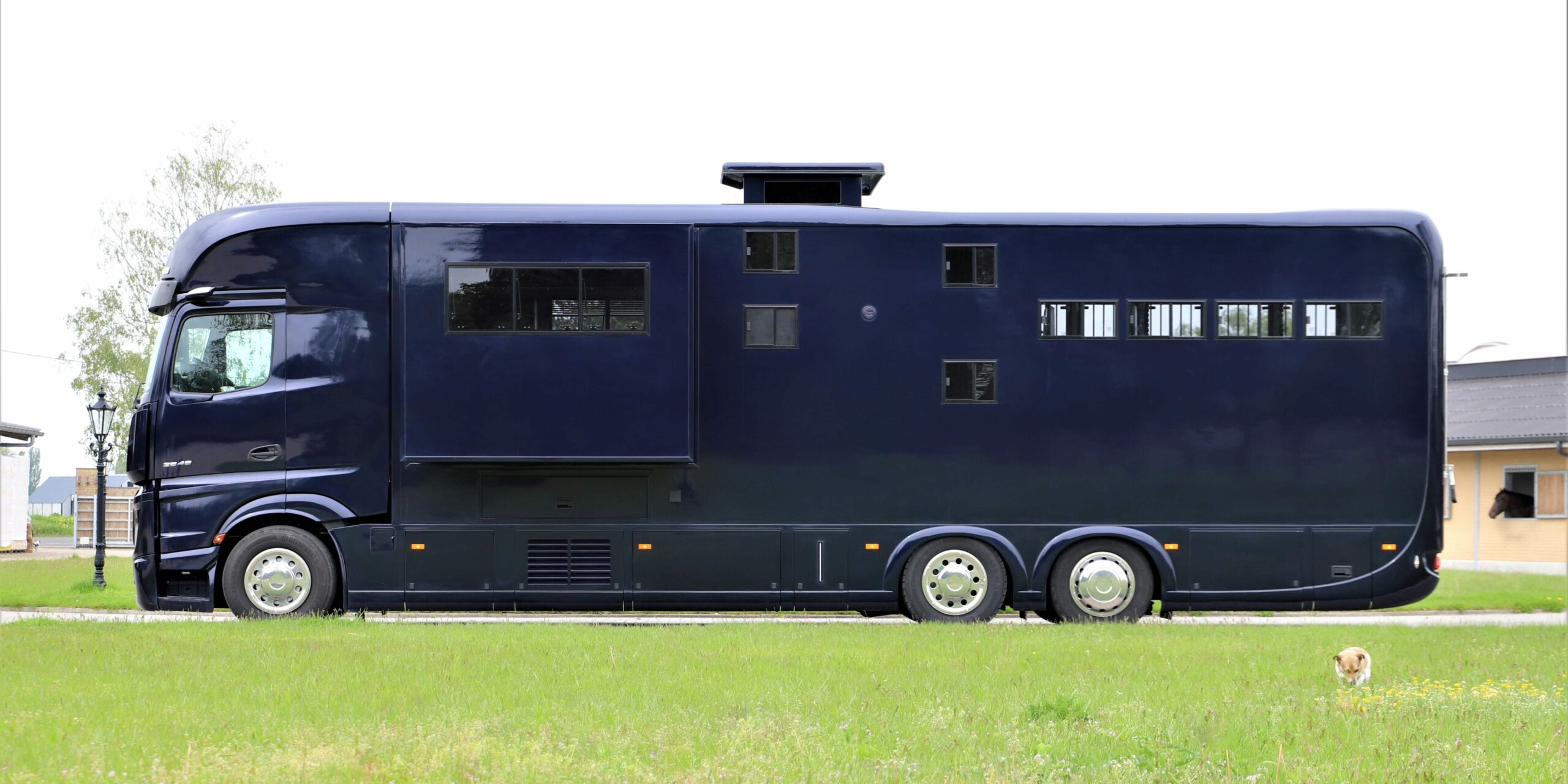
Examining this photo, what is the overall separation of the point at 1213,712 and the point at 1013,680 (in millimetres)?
1719

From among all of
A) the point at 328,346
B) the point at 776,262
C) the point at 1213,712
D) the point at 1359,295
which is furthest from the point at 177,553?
the point at 1359,295

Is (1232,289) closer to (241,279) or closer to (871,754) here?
(871,754)

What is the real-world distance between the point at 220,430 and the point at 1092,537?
342 inches

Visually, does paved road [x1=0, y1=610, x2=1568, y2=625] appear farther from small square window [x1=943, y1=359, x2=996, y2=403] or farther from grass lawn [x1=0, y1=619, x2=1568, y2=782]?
small square window [x1=943, y1=359, x2=996, y2=403]

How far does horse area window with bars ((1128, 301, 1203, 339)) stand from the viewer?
46.2ft

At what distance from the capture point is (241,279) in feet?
45.8

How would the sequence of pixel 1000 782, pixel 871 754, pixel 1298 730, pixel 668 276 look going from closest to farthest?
pixel 1000 782 < pixel 871 754 < pixel 1298 730 < pixel 668 276

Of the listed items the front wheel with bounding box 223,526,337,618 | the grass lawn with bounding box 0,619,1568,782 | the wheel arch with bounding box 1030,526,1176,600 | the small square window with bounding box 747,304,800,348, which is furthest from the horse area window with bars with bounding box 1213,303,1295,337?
the front wheel with bounding box 223,526,337,618

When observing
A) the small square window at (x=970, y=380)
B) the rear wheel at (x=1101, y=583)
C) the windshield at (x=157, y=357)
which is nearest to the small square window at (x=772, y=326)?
the small square window at (x=970, y=380)

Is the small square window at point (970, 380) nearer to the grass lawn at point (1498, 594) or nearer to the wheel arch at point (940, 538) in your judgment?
the wheel arch at point (940, 538)

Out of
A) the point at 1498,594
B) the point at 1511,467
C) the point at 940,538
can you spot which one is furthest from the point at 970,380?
the point at 1511,467

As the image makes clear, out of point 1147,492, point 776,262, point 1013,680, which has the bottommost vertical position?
point 1013,680

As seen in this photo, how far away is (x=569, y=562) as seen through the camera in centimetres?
1374

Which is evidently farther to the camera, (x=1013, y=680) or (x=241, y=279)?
(x=241, y=279)
